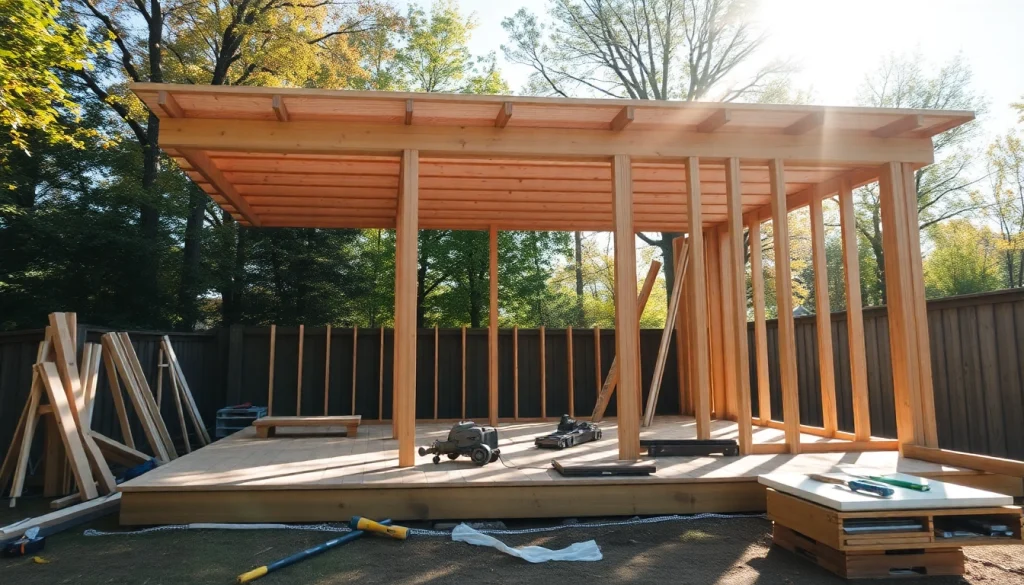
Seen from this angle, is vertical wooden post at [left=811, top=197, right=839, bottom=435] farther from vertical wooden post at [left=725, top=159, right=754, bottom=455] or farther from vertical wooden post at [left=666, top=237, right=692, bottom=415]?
vertical wooden post at [left=666, top=237, right=692, bottom=415]

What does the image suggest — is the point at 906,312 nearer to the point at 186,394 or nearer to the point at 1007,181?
the point at 186,394

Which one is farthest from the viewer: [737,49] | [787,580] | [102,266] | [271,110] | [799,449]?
[737,49]

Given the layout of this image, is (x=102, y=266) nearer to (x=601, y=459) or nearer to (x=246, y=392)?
(x=246, y=392)

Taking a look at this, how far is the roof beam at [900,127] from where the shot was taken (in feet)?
18.4

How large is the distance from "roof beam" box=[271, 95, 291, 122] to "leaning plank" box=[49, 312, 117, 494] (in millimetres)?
2556

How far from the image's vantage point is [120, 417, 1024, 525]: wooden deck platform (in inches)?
172

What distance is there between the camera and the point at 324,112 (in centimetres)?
527

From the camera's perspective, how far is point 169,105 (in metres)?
5.00

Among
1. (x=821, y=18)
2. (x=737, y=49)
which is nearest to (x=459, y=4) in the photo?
(x=737, y=49)

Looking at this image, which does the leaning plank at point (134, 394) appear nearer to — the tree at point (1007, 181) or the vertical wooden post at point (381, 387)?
the vertical wooden post at point (381, 387)

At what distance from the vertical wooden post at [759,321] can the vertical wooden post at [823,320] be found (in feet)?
1.63

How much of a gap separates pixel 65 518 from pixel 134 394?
217cm

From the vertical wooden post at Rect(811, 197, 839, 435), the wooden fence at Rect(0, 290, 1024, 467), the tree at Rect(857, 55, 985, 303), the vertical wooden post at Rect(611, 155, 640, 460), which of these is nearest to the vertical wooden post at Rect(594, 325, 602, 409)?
the wooden fence at Rect(0, 290, 1024, 467)

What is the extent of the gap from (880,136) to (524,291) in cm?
1298
